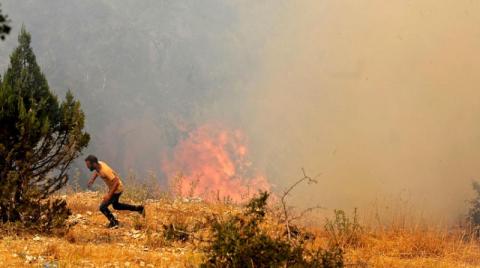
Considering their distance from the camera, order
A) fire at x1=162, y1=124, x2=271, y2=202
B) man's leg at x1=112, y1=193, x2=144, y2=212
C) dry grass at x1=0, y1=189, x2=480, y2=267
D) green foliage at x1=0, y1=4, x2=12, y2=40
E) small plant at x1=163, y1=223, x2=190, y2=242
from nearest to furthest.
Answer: green foliage at x1=0, y1=4, x2=12, y2=40 → dry grass at x1=0, y1=189, x2=480, y2=267 → small plant at x1=163, y1=223, x2=190, y2=242 → man's leg at x1=112, y1=193, x2=144, y2=212 → fire at x1=162, y1=124, x2=271, y2=202

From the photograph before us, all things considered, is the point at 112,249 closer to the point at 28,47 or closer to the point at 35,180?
the point at 35,180

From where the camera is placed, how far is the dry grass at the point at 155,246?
732cm

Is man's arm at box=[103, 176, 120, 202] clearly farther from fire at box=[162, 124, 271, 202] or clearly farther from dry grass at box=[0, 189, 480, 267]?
fire at box=[162, 124, 271, 202]

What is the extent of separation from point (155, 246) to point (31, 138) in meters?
3.23

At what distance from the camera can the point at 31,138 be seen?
30.7ft

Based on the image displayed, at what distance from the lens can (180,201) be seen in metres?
18.4

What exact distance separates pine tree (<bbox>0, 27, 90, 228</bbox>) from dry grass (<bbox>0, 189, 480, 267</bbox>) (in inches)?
23.8

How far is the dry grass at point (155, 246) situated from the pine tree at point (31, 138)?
605 mm

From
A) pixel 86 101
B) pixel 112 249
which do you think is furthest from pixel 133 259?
pixel 86 101

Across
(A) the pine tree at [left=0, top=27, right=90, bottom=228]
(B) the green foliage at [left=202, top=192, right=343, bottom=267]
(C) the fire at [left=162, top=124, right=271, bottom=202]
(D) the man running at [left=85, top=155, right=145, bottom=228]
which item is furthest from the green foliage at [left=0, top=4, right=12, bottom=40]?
(C) the fire at [left=162, top=124, right=271, bottom=202]

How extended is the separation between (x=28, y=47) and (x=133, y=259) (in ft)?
18.9

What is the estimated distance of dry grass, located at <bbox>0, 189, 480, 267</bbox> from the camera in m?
7.32

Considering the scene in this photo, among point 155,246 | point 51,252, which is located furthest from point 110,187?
point 51,252

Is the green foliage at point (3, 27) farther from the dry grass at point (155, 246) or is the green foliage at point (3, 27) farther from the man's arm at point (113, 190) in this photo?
the man's arm at point (113, 190)
